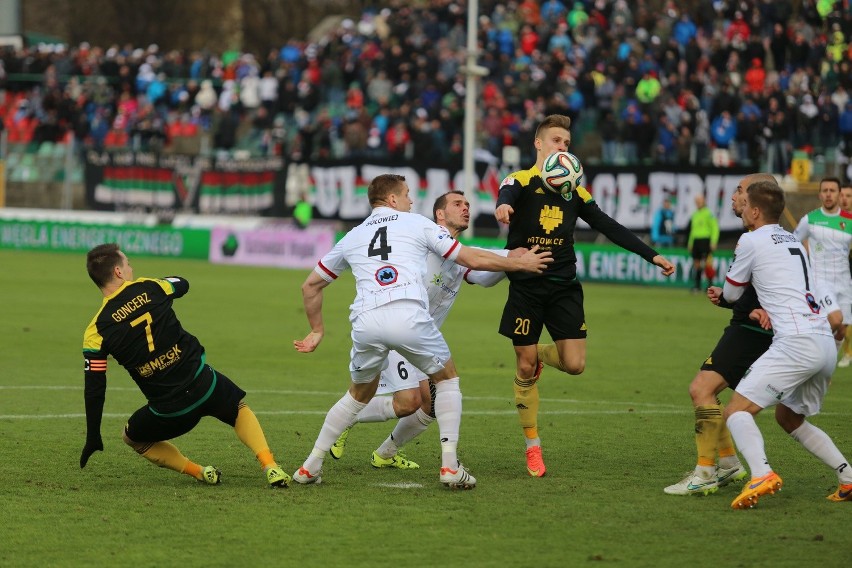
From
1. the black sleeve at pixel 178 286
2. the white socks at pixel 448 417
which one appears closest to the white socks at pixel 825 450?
the white socks at pixel 448 417

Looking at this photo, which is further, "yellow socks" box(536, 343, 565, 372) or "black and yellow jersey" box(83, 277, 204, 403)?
"yellow socks" box(536, 343, 565, 372)

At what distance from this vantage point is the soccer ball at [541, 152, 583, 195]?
9.12 m

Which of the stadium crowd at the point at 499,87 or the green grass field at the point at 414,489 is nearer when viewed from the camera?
the green grass field at the point at 414,489

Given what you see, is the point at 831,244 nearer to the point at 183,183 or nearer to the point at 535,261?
the point at 535,261

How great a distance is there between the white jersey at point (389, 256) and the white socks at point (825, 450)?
7.74 feet

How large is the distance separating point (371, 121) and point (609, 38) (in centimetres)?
682

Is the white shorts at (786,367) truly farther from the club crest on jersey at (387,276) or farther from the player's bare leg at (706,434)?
the club crest on jersey at (387,276)

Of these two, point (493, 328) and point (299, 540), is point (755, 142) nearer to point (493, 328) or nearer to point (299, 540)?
point (493, 328)

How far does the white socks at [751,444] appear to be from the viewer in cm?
769

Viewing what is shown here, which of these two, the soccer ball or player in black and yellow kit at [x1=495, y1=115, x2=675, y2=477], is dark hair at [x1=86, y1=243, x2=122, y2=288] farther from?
the soccer ball

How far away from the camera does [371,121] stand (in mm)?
35969

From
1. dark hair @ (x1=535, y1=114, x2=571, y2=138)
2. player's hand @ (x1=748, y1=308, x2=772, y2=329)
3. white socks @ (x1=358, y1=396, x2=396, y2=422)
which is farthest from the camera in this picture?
white socks @ (x1=358, y1=396, x2=396, y2=422)

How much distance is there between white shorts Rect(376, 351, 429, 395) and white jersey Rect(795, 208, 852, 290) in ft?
22.0

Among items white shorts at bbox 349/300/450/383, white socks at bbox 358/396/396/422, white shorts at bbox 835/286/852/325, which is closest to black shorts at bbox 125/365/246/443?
white shorts at bbox 349/300/450/383
